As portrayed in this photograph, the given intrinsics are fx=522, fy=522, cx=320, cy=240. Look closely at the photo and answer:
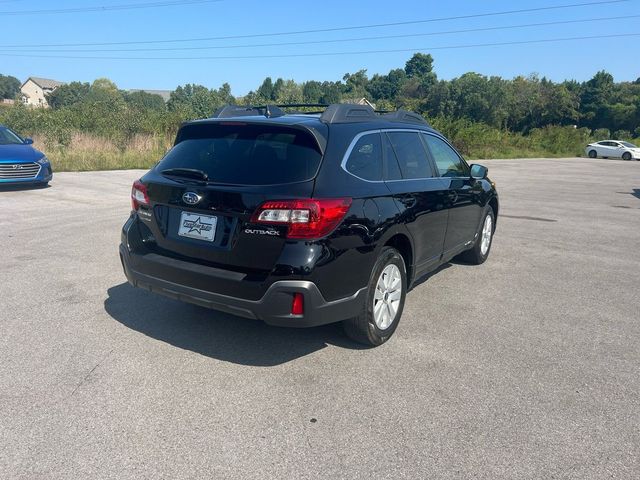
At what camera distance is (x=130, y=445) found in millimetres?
2756

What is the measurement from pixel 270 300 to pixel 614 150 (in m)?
45.4

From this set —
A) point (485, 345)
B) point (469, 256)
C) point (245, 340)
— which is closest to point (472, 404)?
point (485, 345)

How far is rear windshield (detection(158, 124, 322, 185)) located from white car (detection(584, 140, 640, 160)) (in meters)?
44.1

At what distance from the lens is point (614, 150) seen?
136ft

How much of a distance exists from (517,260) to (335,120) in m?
4.19

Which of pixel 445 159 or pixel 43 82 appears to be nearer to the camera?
pixel 445 159

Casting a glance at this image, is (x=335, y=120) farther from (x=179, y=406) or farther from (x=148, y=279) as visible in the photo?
(x=179, y=406)

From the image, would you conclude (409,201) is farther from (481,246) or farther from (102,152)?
(102,152)

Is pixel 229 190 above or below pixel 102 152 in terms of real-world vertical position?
above

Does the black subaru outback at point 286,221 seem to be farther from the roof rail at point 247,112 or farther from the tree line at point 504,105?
the tree line at point 504,105

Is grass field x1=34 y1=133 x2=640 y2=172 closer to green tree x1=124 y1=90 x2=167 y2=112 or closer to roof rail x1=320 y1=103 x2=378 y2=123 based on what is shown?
green tree x1=124 y1=90 x2=167 y2=112

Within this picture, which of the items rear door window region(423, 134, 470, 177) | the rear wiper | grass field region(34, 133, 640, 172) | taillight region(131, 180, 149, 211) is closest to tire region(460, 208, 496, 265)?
rear door window region(423, 134, 470, 177)

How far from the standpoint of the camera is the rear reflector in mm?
3377

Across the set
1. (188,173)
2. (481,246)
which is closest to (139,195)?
(188,173)
